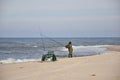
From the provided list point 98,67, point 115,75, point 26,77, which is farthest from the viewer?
point 98,67

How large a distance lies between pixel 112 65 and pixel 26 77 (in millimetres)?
2822

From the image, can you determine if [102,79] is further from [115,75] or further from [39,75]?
[39,75]

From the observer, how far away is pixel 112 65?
898 cm

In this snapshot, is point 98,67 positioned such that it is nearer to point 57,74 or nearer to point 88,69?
point 88,69

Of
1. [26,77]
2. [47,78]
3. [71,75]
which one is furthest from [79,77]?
[26,77]

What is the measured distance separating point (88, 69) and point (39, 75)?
1.59 metres

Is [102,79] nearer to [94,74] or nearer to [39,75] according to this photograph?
[94,74]

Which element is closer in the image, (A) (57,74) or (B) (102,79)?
(B) (102,79)

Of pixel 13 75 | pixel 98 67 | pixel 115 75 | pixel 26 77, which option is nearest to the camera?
pixel 115 75

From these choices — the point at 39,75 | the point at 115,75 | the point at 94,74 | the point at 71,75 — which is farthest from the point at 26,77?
the point at 115,75

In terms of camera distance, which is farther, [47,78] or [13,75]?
[13,75]

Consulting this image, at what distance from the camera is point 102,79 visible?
717 cm

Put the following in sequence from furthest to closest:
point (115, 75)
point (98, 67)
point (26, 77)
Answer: point (98, 67)
point (26, 77)
point (115, 75)

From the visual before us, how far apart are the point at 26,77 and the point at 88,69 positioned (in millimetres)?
2006
